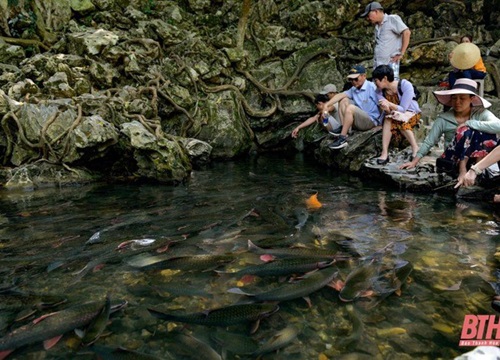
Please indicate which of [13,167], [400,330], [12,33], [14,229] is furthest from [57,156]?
[400,330]

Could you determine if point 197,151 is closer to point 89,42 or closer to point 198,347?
point 89,42

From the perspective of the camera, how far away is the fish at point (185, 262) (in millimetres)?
3109

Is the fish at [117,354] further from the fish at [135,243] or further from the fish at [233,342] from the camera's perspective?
the fish at [135,243]

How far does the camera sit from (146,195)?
6.25m

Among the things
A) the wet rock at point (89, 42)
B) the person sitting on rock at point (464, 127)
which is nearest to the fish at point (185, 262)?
the person sitting on rock at point (464, 127)

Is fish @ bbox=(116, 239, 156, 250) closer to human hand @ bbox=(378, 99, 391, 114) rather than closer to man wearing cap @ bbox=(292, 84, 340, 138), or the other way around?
human hand @ bbox=(378, 99, 391, 114)

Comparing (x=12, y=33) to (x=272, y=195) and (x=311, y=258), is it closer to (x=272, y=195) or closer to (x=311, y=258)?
(x=272, y=195)

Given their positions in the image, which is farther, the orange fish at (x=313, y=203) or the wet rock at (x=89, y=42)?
the wet rock at (x=89, y=42)

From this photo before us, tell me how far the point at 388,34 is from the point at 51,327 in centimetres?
699

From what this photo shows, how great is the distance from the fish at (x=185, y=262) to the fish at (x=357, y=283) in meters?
1.03

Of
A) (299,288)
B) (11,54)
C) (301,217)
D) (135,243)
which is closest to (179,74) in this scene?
(11,54)

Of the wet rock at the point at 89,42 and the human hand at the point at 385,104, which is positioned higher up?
the wet rock at the point at 89,42

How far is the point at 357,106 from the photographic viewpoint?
7.52 metres

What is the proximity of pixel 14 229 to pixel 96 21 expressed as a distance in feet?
30.4
